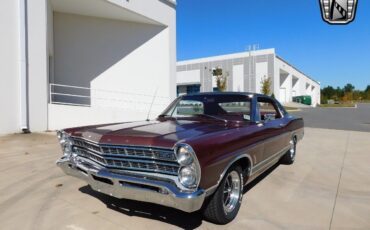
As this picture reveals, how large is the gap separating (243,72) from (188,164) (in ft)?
174

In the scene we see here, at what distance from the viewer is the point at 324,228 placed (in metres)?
3.32

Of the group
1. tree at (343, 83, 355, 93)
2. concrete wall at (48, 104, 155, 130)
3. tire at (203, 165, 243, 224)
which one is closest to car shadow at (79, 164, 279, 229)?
tire at (203, 165, 243, 224)

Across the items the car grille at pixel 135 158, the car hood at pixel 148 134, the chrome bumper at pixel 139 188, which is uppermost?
the car hood at pixel 148 134

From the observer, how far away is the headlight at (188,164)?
282 cm

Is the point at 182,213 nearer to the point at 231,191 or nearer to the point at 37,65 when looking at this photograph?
the point at 231,191

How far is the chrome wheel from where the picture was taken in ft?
11.6

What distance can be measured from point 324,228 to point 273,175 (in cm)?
215

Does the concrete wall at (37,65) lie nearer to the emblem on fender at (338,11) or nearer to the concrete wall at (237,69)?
the emblem on fender at (338,11)

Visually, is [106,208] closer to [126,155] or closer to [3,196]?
[126,155]

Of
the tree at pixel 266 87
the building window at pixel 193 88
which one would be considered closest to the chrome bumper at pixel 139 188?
the tree at pixel 266 87

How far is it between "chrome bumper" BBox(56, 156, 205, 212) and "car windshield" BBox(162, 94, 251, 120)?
171 cm

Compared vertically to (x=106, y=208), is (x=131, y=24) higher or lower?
higher

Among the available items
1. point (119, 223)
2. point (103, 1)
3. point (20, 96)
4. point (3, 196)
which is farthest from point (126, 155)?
point (103, 1)

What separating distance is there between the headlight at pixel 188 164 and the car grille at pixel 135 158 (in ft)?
0.24
